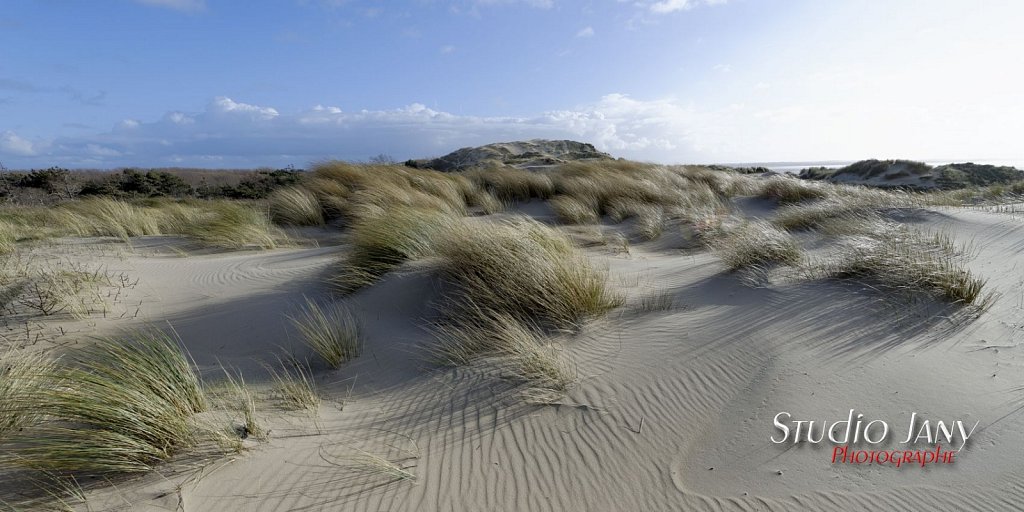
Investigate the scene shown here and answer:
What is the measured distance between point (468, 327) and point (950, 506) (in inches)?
104

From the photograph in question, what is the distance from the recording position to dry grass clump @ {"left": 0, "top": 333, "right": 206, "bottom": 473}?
191cm

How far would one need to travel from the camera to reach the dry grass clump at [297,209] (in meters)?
9.12

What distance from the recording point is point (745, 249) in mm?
4645

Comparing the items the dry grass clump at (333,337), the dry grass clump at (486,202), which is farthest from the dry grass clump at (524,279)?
the dry grass clump at (486,202)

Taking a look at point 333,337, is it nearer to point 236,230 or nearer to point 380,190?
point 236,230

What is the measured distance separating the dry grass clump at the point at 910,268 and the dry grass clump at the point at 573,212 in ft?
16.3

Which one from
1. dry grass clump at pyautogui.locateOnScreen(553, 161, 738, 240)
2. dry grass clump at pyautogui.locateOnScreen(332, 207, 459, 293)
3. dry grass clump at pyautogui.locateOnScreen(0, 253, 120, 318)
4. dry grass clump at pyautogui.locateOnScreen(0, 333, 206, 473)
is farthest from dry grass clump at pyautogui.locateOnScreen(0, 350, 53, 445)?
dry grass clump at pyautogui.locateOnScreen(553, 161, 738, 240)

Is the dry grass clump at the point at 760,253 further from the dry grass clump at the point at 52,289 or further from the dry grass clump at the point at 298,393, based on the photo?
the dry grass clump at the point at 52,289

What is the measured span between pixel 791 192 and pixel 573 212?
18.7 ft

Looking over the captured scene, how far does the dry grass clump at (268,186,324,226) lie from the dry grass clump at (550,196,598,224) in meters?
4.83

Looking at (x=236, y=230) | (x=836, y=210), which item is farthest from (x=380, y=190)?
(x=836, y=210)

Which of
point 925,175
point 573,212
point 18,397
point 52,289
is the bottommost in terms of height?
point 18,397

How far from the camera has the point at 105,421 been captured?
207cm

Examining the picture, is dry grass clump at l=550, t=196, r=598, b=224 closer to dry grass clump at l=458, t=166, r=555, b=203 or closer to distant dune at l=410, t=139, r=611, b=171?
dry grass clump at l=458, t=166, r=555, b=203
